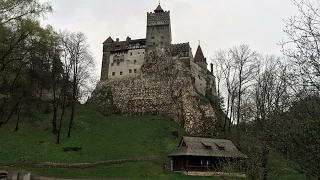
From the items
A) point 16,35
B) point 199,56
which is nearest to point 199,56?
point 199,56

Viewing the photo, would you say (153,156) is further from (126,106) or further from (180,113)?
(126,106)

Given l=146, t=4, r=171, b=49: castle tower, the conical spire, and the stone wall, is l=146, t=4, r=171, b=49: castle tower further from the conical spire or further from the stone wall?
the conical spire

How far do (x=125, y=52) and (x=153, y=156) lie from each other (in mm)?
31650

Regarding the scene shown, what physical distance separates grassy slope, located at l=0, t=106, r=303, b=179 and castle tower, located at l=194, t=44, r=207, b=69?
18240mm

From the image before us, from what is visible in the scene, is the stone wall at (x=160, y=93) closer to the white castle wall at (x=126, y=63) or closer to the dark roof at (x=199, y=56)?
the white castle wall at (x=126, y=63)

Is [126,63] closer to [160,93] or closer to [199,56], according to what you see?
[160,93]

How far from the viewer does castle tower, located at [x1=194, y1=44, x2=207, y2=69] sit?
217ft

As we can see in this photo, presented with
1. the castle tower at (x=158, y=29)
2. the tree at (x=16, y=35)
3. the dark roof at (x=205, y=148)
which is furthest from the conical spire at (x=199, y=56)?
the tree at (x=16, y=35)

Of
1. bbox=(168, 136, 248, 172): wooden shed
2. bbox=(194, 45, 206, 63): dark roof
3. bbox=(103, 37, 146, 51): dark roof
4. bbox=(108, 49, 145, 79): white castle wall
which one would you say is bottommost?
bbox=(168, 136, 248, 172): wooden shed

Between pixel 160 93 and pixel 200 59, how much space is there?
13629 millimetres

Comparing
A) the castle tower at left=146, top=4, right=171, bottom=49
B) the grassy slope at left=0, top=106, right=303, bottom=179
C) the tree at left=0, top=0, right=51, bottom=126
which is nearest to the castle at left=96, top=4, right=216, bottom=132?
the castle tower at left=146, top=4, right=171, bottom=49

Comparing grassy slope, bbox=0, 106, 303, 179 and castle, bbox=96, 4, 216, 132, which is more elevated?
castle, bbox=96, 4, 216, 132

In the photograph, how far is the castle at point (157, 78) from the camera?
185 ft

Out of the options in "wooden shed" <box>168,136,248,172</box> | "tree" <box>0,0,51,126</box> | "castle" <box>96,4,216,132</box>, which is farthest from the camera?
"castle" <box>96,4,216,132</box>
